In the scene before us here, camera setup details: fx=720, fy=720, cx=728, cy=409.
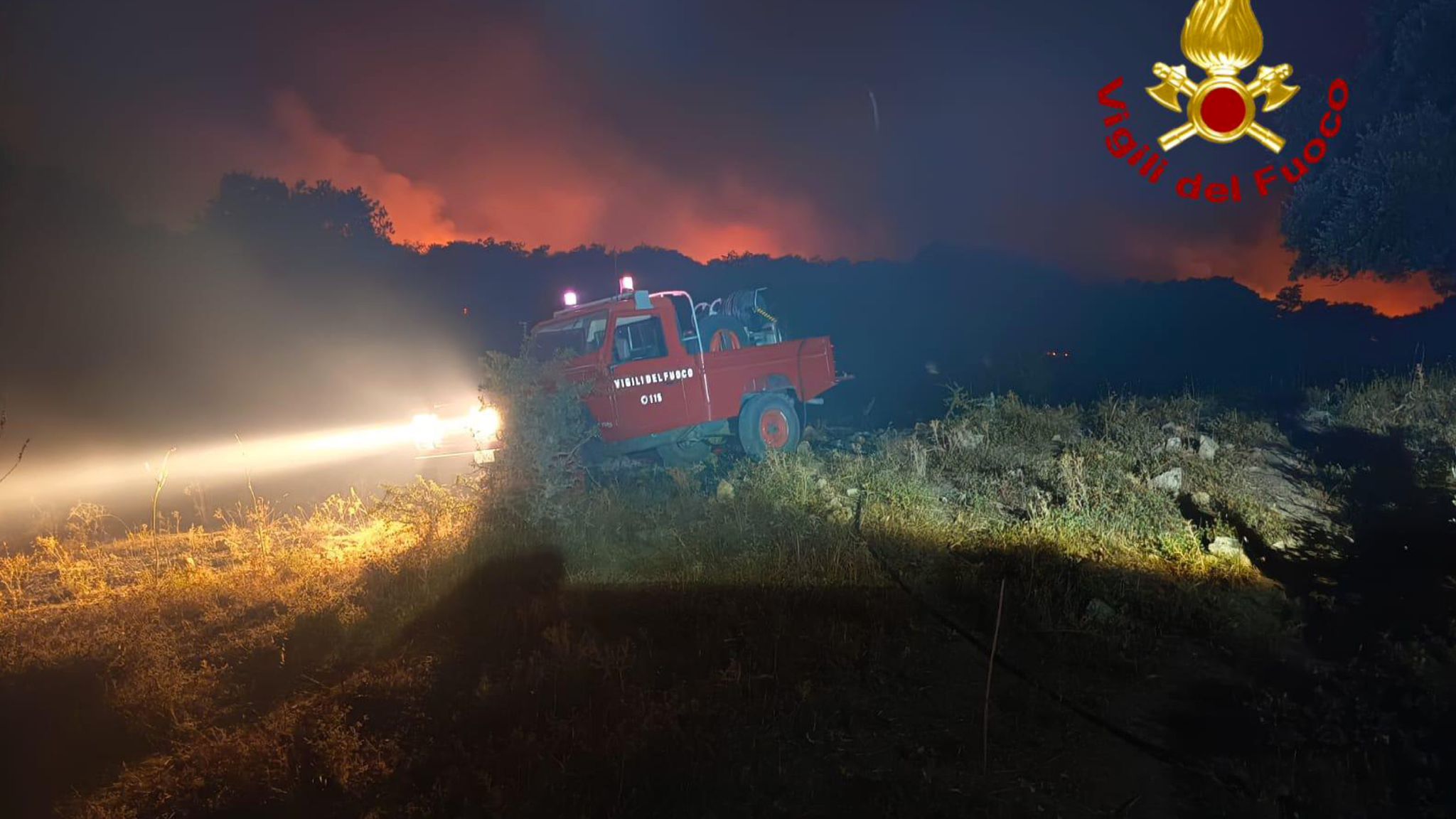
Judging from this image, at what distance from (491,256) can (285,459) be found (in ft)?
72.1

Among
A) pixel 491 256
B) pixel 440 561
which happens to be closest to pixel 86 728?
pixel 440 561

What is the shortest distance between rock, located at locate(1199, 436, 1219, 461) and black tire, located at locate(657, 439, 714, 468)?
6.28 metres

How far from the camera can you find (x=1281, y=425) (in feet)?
35.1

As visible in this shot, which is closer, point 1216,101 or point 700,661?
point 700,661

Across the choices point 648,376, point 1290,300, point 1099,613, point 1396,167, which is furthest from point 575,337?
point 1290,300

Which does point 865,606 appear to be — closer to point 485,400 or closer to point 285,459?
point 485,400

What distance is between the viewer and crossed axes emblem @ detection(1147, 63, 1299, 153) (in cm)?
725

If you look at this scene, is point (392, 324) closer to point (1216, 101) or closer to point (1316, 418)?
point (1216, 101)

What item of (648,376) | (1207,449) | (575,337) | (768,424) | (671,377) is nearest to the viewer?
(1207,449)

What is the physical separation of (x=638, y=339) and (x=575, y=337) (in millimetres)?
858

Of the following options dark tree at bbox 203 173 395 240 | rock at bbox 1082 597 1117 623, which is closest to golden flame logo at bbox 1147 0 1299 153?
rock at bbox 1082 597 1117 623

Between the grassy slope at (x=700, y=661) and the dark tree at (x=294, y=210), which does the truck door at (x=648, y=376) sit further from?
the dark tree at (x=294, y=210)

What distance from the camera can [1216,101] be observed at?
745cm

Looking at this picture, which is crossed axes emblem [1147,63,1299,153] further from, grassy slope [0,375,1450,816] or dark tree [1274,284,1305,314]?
dark tree [1274,284,1305,314]
